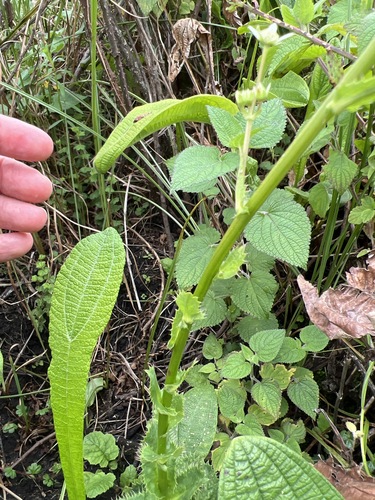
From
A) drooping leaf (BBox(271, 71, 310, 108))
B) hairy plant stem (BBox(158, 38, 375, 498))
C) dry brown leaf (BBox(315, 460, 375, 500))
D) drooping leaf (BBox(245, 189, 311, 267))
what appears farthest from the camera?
drooping leaf (BBox(271, 71, 310, 108))

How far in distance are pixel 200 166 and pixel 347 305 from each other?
0.30 metres

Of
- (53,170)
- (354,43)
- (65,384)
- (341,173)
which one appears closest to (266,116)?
(341,173)

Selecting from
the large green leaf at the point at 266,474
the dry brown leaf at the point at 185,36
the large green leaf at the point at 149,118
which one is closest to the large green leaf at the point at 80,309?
the large green leaf at the point at 149,118

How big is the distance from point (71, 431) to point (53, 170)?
816 millimetres

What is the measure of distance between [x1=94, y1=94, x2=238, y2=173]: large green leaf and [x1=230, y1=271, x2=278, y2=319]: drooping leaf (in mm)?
311

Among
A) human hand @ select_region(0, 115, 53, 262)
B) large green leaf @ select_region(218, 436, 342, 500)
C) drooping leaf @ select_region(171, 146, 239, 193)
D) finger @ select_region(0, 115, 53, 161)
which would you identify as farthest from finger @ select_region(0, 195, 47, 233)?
large green leaf @ select_region(218, 436, 342, 500)

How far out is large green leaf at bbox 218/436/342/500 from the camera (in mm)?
494

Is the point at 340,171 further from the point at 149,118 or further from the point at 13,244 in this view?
the point at 13,244

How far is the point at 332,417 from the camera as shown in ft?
3.37

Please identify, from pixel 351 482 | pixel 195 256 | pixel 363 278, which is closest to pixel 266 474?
pixel 351 482

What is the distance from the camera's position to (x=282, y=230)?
857 mm

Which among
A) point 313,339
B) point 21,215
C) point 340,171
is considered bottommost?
point 313,339

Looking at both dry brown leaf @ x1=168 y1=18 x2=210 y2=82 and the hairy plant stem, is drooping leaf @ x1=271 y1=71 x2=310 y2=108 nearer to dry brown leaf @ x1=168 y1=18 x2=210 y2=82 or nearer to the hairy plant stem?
dry brown leaf @ x1=168 y1=18 x2=210 y2=82

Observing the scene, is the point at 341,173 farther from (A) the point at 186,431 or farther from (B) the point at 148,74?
(B) the point at 148,74
